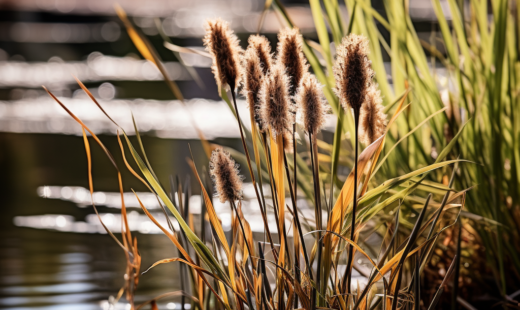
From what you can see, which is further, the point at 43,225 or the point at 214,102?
the point at 214,102

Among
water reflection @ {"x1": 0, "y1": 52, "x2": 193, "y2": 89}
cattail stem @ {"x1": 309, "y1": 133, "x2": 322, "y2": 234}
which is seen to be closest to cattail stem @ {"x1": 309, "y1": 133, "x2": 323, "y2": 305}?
cattail stem @ {"x1": 309, "y1": 133, "x2": 322, "y2": 234}

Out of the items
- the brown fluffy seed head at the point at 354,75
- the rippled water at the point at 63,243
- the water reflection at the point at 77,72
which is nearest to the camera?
the brown fluffy seed head at the point at 354,75

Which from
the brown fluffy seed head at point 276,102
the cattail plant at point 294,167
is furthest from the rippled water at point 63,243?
the brown fluffy seed head at point 276,102

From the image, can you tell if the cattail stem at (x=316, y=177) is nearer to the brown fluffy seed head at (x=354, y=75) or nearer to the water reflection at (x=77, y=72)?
→ the brown fluffy seed head at (x=354, y=75)

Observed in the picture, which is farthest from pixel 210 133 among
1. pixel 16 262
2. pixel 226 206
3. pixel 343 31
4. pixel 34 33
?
pixel 34 33

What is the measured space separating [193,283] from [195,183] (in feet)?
4.02

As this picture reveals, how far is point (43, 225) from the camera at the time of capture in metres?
1.44

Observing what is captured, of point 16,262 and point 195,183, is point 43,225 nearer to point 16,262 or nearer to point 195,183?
point 16,262

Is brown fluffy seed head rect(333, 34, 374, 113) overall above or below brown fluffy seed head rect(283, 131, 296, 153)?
above

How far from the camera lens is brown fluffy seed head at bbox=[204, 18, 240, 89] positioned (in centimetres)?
43

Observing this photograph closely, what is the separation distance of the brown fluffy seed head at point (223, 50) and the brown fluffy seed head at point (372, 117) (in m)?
0.11

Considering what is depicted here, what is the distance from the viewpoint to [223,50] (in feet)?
1.40

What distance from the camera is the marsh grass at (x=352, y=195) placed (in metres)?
0.45

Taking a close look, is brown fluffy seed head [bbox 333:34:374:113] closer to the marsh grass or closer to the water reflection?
the marsh grass
